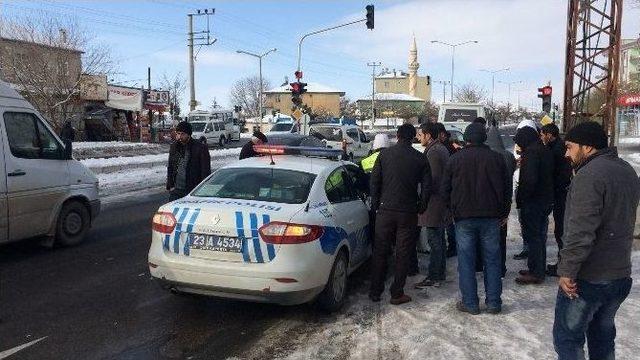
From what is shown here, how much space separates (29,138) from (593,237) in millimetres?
6875

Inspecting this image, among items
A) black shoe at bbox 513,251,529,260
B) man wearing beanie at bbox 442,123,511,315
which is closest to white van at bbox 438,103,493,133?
black shoe at bbox 513,251,529,260

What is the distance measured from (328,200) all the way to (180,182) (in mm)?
2628

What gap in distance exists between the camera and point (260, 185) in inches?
213

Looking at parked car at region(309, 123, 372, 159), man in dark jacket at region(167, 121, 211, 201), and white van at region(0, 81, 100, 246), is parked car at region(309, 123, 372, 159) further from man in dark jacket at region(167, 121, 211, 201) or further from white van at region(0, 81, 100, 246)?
man in dark jacket at region(167, 121, 211, 201)

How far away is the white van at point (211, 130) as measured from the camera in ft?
128

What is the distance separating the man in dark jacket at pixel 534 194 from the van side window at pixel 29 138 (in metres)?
6.04

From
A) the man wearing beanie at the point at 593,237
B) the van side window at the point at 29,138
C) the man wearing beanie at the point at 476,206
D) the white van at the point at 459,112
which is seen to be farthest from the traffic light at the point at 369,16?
the man wearing beanie at the point at 593,237

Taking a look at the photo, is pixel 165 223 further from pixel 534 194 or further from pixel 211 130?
pixel 211 130

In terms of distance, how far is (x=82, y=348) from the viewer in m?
4.42

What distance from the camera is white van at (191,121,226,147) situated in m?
39.1

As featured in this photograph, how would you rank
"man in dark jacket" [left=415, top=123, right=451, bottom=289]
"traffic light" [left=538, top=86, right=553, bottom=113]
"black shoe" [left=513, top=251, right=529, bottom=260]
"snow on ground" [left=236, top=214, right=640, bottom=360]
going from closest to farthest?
"snow on ground" [left=236, top=214, right=640, bottom=360]
"man in dark jacket" [left=415, top=123, right=451, bottom=289]
"black shoe" [left=513, top=251, right=529, bottom=260]
"traffic light" [left=538, top=86, right=553, bottom=113]

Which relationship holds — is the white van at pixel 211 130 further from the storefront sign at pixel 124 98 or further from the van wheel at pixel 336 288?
the van wheel at pixel 336 288

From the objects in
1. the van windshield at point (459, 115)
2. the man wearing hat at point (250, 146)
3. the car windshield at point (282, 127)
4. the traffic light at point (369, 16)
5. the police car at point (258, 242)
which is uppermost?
the traffic light at point (369, 16)

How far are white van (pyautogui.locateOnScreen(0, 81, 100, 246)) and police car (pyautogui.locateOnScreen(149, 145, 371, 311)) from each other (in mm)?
2926
